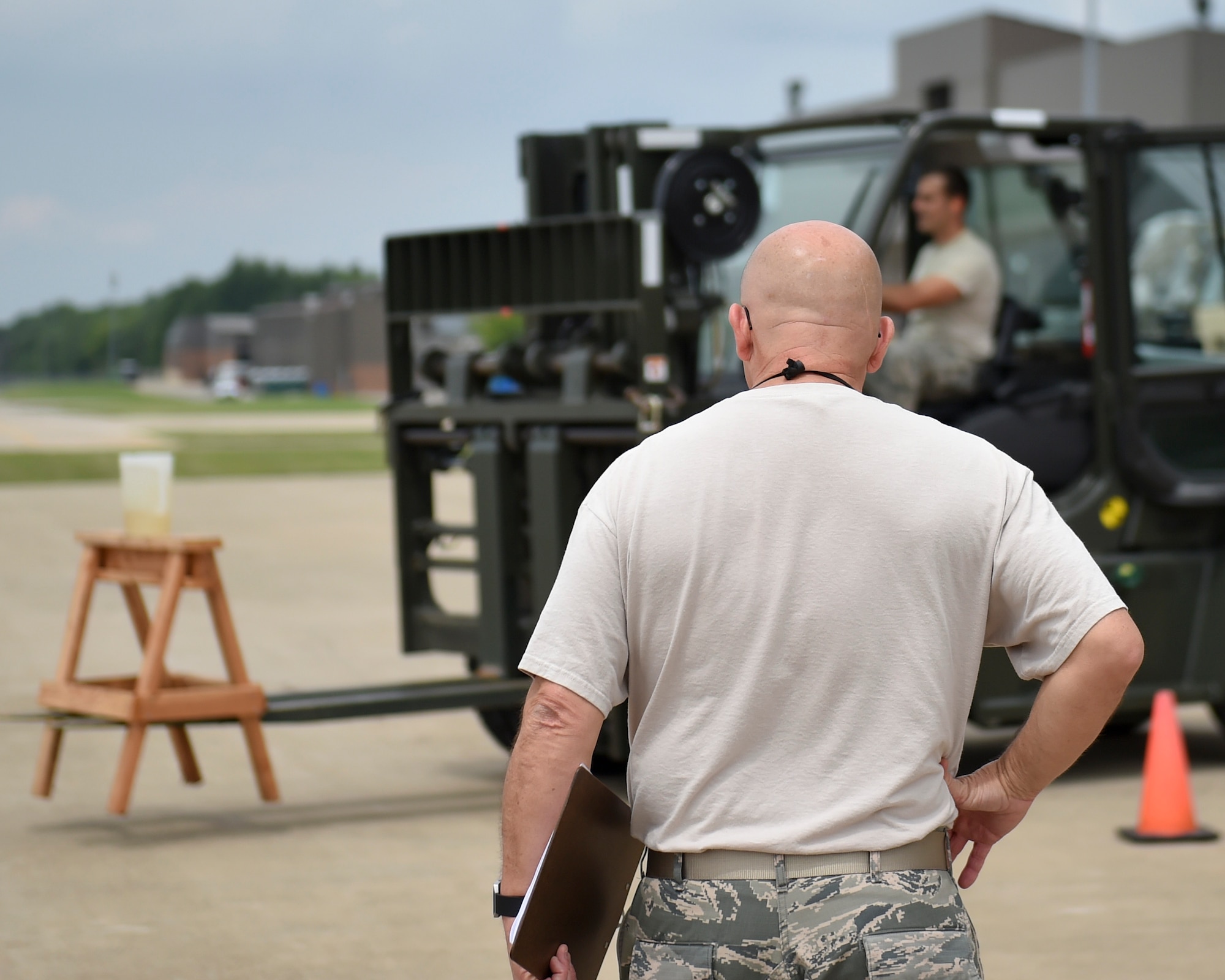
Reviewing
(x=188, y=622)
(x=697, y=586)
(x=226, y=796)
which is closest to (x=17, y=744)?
(x=226, y=796)

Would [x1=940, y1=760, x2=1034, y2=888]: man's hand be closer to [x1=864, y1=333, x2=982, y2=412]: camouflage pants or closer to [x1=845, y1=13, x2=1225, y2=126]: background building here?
[x1=864, y1=333, x2=982, y2=412]: camouflage pants

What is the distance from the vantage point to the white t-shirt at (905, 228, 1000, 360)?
6.73 meters

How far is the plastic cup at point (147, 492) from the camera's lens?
6246mm

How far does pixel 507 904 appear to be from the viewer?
2.36m

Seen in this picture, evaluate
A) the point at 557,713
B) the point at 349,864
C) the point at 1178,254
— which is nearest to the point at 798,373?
the point at 557,713

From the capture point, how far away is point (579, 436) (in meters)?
6.28

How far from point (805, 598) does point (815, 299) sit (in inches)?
15.5

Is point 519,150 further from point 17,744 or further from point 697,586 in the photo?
point 697,586

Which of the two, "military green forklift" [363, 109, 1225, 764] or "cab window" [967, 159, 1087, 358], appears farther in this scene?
"cab window" [967, 159, 1087, 358]

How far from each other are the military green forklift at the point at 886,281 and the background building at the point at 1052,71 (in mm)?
25841

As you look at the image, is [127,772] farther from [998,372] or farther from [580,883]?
[580,883]

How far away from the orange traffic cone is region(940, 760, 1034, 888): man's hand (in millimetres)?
3719

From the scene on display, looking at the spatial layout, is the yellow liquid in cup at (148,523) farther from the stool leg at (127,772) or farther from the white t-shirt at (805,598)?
the white t-shirt at (805,598)

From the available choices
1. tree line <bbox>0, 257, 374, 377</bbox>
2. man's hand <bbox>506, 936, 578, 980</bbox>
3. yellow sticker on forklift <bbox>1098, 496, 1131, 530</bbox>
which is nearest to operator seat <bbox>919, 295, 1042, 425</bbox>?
yellow sticker on forklift <bbox>1098, 496, 1131, 530</bbox>
